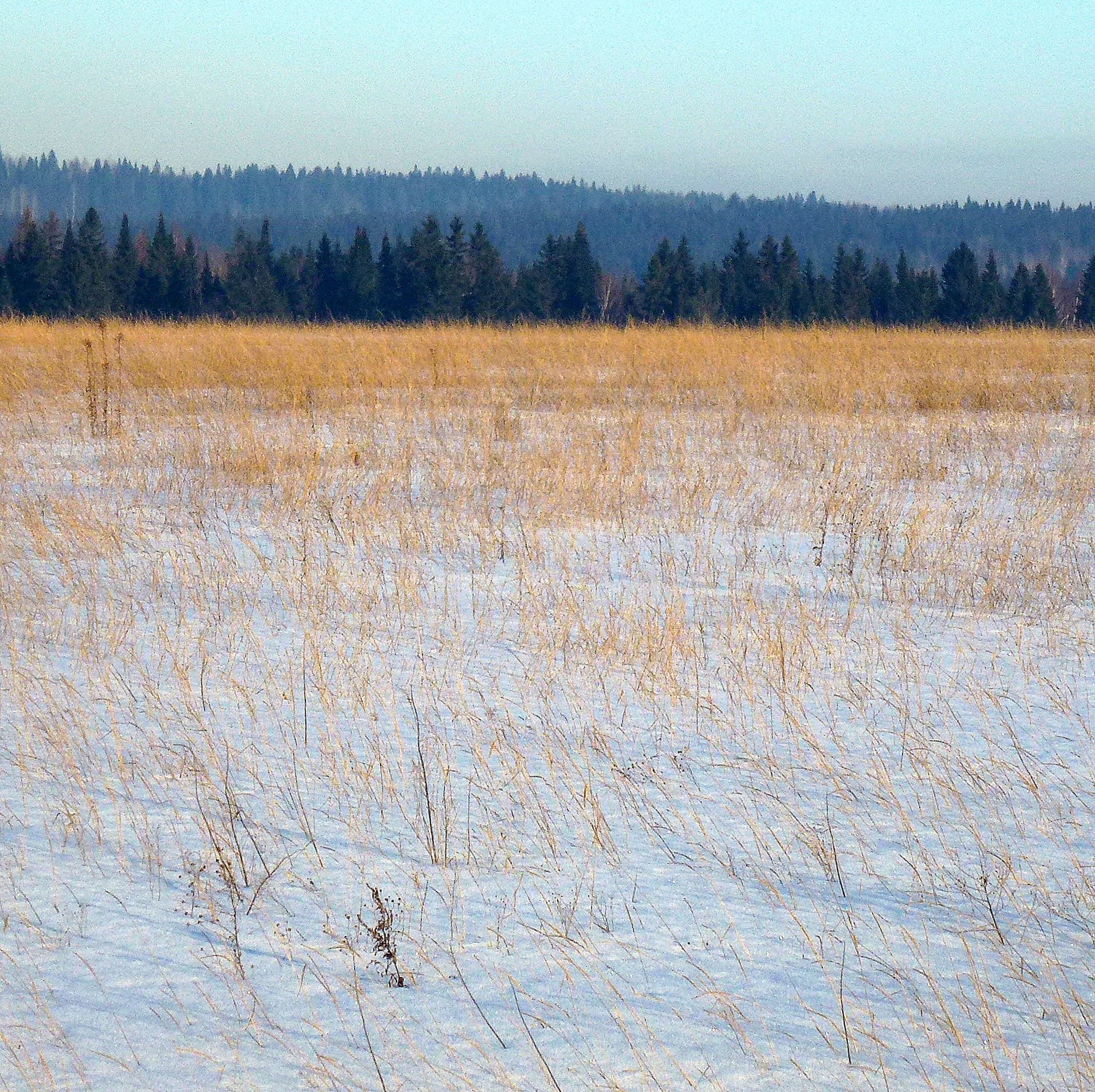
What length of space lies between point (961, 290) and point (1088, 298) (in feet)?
24.0

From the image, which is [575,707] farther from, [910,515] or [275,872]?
[910,515]

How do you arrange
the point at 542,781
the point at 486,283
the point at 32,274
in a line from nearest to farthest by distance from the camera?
the point at 542,781 → the point at 32,274 → the point at 486,283

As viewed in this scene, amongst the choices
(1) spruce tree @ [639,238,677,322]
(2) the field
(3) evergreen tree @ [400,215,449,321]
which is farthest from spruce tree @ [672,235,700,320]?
(2) the field

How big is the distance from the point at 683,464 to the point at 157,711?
4670 millimetres

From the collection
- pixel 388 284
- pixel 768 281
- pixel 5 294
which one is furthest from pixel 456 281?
pixel 5 294

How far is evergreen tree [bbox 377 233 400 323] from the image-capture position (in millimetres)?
46562

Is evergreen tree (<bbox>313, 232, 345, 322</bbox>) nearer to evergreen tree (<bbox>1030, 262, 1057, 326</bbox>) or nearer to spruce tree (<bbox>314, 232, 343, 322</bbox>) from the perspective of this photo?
spruce tree (<bbox>314, 232, 343, 322</bbox>)

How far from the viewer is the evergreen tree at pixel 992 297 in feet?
151

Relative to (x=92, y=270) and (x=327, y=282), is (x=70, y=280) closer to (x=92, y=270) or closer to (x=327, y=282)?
(x=92, y=270)

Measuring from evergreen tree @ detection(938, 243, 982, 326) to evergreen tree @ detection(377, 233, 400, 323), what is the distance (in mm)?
25374

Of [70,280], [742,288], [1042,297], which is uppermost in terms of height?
[1042,297]

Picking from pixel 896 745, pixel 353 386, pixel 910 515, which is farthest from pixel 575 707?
pixel 353 386

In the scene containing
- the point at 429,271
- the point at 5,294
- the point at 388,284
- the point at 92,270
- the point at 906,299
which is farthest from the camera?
the point at 906,299

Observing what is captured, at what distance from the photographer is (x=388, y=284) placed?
47.6 metres
